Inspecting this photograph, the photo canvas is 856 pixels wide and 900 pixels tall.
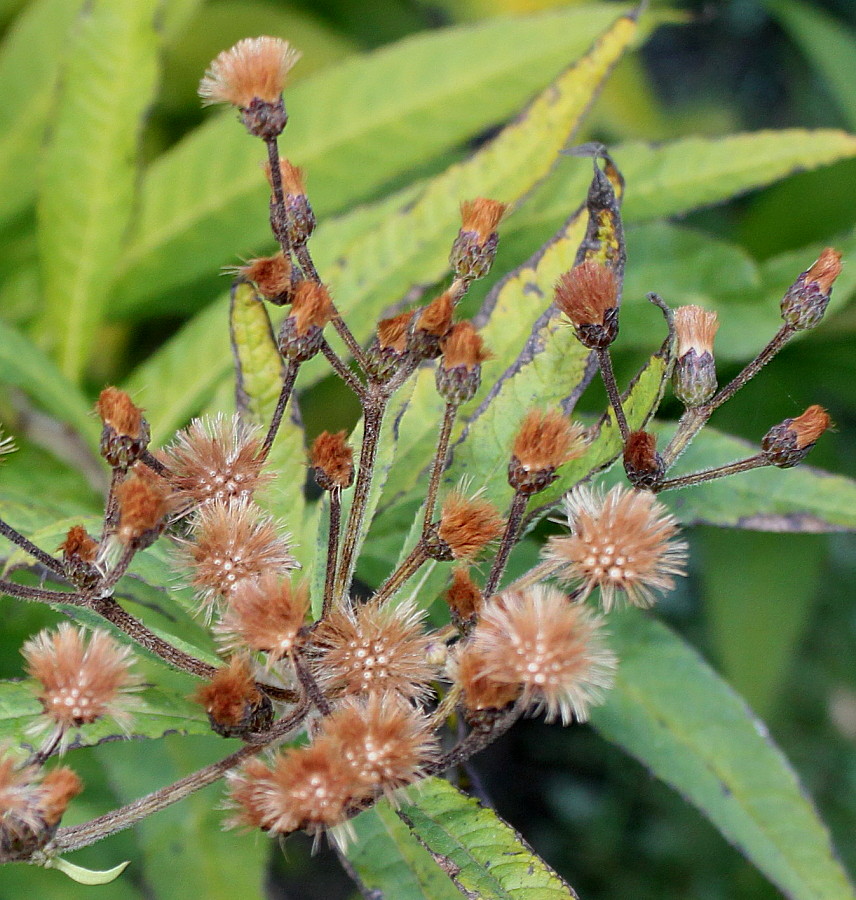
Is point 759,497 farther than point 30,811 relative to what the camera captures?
Yes

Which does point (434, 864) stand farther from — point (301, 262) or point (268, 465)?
point (301, 262)

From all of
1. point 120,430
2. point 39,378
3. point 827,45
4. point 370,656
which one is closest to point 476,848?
point 370,656

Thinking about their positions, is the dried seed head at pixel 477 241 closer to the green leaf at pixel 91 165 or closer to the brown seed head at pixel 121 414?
the brown seed head at pixel 121 414

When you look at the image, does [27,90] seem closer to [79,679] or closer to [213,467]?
[213,467]

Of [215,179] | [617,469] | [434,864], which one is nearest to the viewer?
[434,864]

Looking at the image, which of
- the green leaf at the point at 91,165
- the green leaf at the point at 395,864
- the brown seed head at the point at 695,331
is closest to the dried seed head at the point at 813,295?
the brown seed head at the point at 695,331

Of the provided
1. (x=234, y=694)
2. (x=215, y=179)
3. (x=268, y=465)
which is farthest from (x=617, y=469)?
(x=215, y=179)
